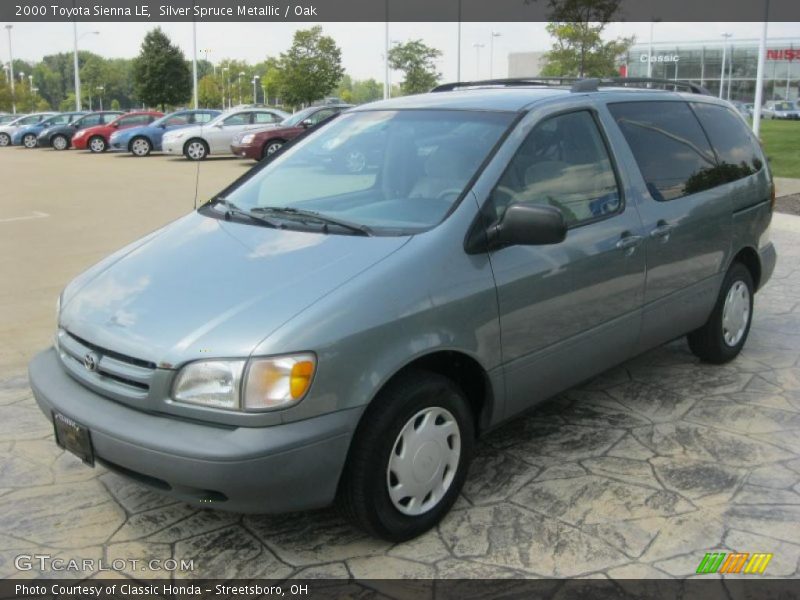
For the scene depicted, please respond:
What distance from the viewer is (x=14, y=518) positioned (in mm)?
3486

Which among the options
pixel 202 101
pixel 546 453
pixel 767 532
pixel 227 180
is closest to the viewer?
pixel 767 532

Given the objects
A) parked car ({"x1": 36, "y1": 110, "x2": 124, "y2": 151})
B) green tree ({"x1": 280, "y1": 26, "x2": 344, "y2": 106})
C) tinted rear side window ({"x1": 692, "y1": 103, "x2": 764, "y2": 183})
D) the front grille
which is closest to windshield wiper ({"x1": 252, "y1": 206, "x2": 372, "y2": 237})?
the front grille

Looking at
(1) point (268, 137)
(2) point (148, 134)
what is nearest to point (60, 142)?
(2) point (148, 134)

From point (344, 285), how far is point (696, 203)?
253 centimetres

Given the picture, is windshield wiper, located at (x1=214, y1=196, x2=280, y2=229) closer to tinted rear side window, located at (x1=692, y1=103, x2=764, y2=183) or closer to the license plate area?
the license plate area

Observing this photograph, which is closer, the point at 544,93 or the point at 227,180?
the point at 544,93

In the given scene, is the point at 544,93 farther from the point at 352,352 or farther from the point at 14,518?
the point at 14,518

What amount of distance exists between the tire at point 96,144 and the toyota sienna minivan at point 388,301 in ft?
88.1

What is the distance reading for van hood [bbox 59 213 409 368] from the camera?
287 cm

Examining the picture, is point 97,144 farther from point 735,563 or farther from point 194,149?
point 735,563

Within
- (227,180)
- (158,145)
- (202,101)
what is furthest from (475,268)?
(202,101)

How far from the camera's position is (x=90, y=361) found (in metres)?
3.11

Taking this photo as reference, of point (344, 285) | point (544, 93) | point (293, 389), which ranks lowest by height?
point (293, 389)

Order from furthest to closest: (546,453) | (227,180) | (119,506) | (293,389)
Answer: (227,180)
(546,453)
(119,506)
(293,389)
